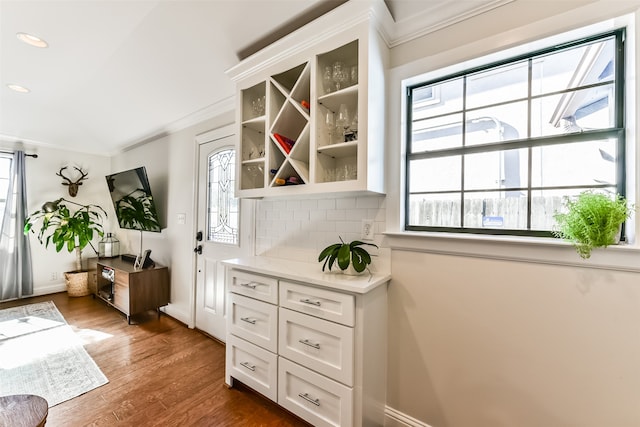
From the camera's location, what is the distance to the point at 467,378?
4.68 ft

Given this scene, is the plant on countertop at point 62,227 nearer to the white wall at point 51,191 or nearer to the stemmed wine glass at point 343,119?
the white wall at point 51,191

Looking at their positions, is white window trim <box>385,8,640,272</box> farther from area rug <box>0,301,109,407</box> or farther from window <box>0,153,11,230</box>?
window <box>0,153,11,230</box>

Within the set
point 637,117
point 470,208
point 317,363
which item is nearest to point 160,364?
point 317,363

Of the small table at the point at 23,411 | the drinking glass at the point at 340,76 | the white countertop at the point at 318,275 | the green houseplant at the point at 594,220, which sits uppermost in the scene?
the drinking glass at the point at 340,76

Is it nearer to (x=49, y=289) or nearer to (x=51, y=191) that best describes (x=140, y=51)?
(x=51, y=191)

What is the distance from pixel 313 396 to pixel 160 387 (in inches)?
50.8

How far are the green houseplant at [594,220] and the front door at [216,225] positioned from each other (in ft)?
7.12

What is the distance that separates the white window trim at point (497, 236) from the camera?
1100 millimetres

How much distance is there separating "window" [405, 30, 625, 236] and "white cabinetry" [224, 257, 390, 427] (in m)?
0.66

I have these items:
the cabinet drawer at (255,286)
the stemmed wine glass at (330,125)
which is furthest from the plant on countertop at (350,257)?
the stemmed wine glass at (330,125)

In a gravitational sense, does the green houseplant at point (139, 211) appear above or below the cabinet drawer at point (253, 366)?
above

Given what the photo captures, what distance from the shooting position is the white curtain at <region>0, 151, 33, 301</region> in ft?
12.4

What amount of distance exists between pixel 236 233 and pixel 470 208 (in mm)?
2080

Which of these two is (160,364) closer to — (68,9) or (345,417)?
(345,417)
